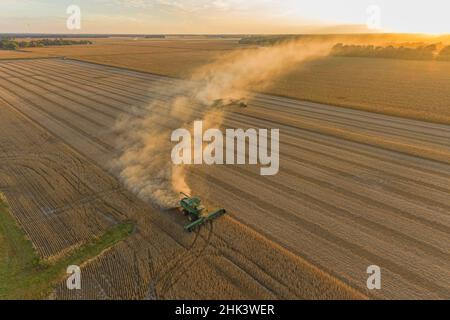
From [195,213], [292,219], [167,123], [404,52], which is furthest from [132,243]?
[404,52]

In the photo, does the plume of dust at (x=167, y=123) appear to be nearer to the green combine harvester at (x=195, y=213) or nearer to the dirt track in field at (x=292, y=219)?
the dirt track in field at (x=292, y=219)

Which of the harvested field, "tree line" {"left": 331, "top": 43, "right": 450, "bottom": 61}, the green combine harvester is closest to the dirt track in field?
the harvested field

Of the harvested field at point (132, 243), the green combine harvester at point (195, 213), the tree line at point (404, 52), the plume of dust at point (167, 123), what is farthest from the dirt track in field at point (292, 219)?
the tree line at point (404, 52)

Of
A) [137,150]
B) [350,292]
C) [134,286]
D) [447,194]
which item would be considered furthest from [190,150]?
[447,194]

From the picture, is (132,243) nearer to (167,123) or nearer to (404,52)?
(167,123)

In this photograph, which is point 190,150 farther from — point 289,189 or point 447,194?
point 447,194
